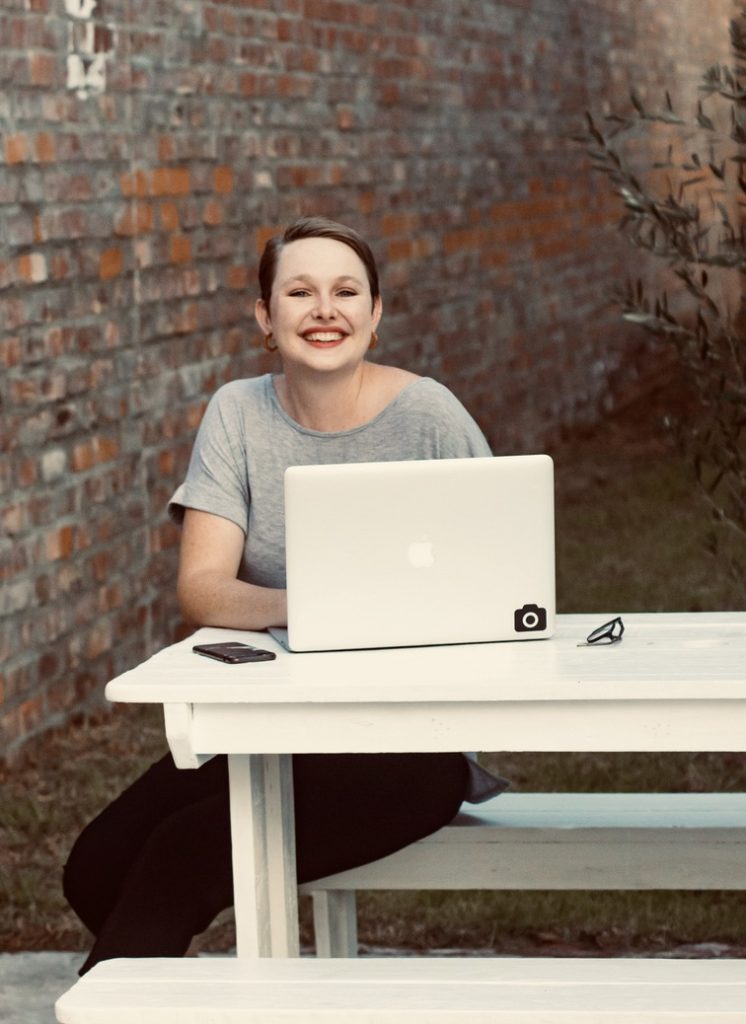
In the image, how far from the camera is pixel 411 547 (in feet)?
8.73

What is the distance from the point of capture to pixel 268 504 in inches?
130

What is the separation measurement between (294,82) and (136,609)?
2.23 m

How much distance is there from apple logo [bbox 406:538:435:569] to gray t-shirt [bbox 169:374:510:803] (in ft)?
2.11

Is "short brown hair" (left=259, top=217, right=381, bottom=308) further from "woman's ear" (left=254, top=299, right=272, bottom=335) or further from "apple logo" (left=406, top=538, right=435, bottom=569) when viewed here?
"apple logo" (left=406, top=538, right=435, bottom=569)

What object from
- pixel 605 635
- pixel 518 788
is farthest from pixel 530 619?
pixel 518 788

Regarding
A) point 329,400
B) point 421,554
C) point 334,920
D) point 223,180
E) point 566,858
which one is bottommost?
point 334,920

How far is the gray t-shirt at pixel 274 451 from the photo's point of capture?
3295mm

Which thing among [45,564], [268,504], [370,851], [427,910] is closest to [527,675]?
[370,851]

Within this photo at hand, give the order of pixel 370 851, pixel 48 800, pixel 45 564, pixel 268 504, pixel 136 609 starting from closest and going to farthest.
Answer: pixel 370 851
pixel 268 504
pixel 48 800
pixel 45 564
pixel 136 609

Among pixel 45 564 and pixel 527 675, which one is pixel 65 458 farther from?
pixel 527 675

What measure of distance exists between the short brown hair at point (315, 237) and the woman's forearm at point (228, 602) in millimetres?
518

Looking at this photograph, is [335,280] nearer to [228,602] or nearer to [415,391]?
[415,391]

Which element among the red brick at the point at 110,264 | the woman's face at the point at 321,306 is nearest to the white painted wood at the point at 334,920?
the woman's face at the point at 321,306

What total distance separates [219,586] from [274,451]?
0.98ft
